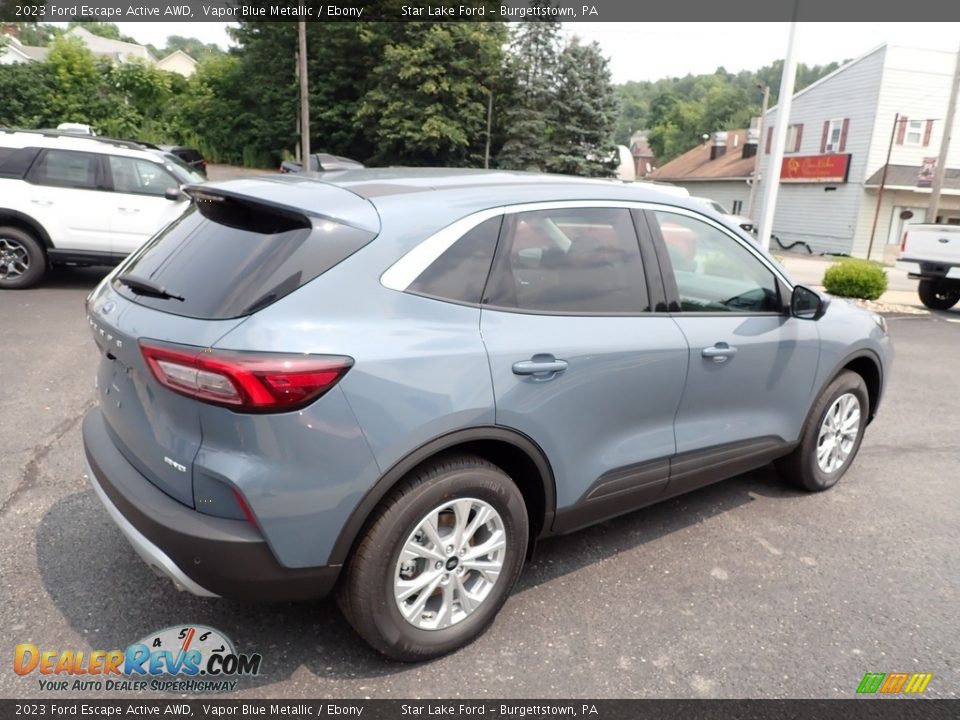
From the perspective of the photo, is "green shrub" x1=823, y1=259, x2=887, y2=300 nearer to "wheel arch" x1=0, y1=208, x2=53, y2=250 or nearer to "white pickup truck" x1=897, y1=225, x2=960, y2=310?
"white pickup truck" x1=897, y1=225, x2=960, y2=310

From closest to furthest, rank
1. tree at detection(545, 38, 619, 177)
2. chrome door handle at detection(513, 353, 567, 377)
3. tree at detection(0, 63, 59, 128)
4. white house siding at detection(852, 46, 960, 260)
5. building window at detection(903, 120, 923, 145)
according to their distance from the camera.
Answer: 1. chrome door handle at detection(513, 353, 567, 377)
2. white house siding at detection(852, 46, 960, 260)
3. building window at detection(903, 120, 923, 145)
4. tree at detection(545, 38, 619, 177)
5. tree at detection(0, 63, 59, 128)

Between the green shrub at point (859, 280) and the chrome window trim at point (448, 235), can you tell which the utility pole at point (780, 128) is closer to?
the green shrub at point (859, 280)

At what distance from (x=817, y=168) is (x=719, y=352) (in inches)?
1423

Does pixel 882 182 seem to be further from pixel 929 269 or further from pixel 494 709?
pixel 494 709

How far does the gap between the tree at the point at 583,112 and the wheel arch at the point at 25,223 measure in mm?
26258

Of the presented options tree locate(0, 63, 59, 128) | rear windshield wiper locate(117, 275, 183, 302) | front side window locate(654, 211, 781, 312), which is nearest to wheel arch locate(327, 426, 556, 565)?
rear windshield wiper locate(117, 275, 183, 302)

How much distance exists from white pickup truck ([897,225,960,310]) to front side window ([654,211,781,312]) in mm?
10464

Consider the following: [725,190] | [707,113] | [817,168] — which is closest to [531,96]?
[817,168]

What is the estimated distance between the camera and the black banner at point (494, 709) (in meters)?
2.40

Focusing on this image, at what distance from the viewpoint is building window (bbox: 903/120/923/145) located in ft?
105

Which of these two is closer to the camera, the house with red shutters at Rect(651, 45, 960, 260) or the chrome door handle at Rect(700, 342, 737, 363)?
the chrome door handle at Rect(700, 342, 737, 363)

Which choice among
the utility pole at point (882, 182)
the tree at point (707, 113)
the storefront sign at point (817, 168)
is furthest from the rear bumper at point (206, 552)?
the tree at point (707, 113)

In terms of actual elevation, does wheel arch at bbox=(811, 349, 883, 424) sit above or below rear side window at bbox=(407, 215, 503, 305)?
below

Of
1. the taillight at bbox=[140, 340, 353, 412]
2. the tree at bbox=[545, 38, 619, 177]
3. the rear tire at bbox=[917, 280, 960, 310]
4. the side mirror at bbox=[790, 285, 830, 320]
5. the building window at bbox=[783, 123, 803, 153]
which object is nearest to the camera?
the taillight at bbox=[140, 340, 353, 412]
